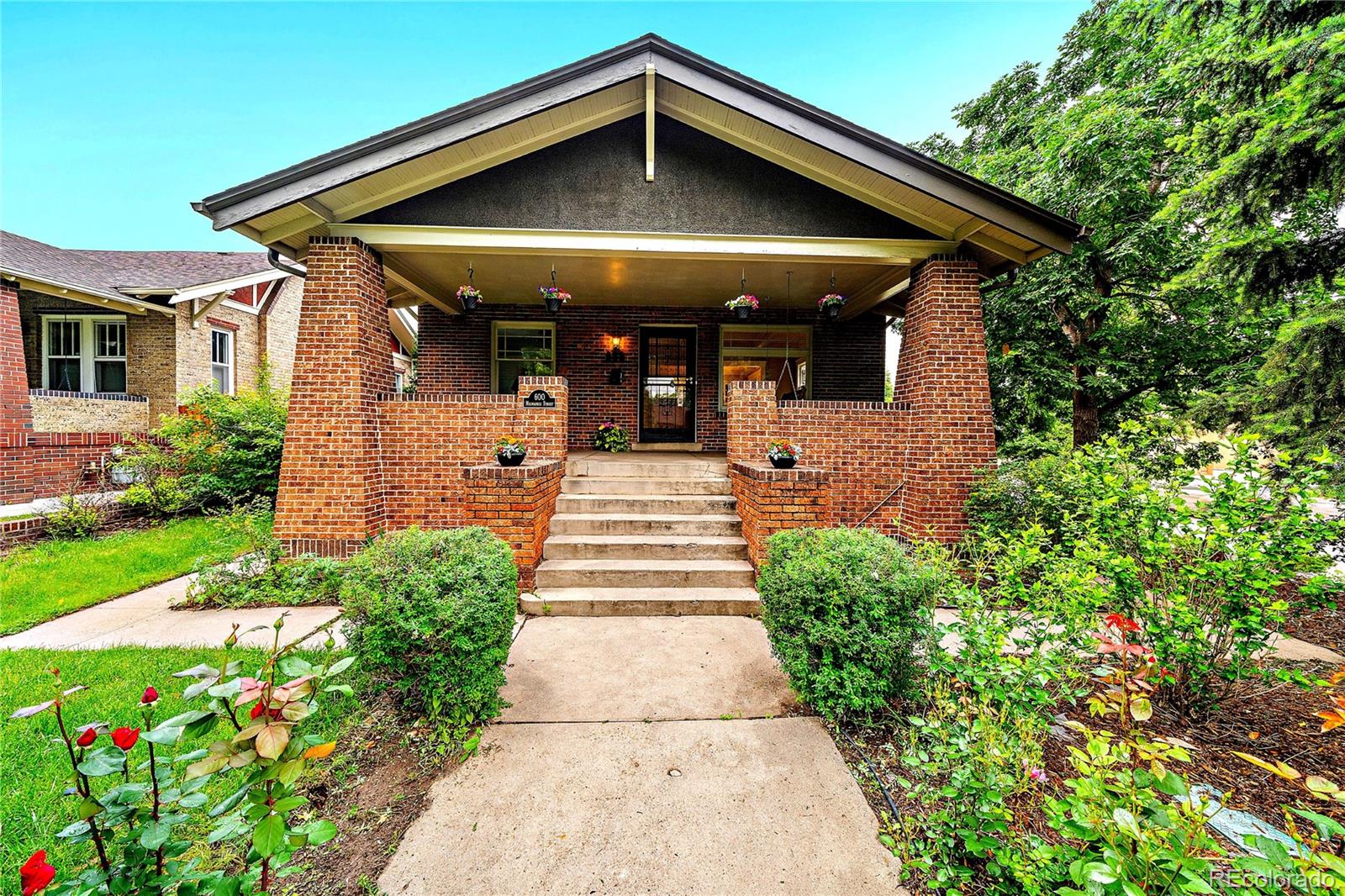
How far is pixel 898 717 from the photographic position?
2.50 meters

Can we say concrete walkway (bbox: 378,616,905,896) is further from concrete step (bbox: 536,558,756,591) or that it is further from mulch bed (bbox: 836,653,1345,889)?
concrete step (bbox: 536,558,756,591)

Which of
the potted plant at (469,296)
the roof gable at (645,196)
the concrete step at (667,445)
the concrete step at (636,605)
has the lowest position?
the concrete step at (636,605)

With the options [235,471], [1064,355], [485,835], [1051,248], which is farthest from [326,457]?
[1064,355]

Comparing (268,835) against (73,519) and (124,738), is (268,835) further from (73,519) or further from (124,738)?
(73,519)

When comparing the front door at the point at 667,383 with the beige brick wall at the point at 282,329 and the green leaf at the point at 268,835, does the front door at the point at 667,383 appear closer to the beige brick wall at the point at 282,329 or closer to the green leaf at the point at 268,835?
the green leaf at the point at 268,835

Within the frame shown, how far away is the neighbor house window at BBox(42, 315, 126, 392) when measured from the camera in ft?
33.2

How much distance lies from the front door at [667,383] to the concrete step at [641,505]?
3.63 metres

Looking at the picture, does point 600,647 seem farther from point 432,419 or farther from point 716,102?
point 716,102

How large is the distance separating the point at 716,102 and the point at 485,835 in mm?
6089

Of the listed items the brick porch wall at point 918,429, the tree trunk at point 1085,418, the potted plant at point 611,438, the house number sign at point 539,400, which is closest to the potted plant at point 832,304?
the brick porch wall at point 918,429

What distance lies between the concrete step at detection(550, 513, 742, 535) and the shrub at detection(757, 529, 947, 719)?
2102 millimetres

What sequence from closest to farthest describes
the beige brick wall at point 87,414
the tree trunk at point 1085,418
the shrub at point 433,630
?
the shrub at point 433,630 < the tree trunk at point 1085,418 < the beige brick wall at point 87,414

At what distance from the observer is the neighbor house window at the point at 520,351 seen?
27.7 feet

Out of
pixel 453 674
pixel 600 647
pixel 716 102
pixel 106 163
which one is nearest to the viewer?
pixel 453 674
